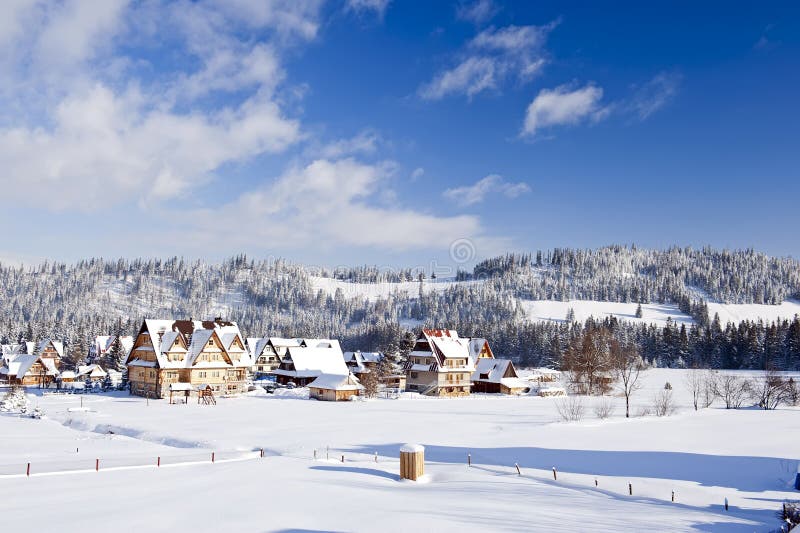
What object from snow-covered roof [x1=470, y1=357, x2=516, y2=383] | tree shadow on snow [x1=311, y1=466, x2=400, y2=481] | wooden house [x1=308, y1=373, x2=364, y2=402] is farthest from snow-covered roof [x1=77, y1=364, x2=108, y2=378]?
tree shadow on snow [x1=311, y1=466, x2=400, y2=481]

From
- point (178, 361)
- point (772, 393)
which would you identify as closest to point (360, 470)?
point (178, 361)

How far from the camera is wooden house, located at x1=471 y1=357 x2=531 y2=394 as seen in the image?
263ft

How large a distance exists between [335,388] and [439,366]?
59.6 feet

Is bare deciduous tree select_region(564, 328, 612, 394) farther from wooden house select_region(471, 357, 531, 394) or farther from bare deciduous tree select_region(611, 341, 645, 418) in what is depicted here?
wooden house select_region(471, 357, 531, 394)

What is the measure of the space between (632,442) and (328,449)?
20.3 meters

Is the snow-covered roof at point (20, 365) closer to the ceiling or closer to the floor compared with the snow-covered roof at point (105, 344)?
closer to the floor

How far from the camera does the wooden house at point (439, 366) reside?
7544 centimetres

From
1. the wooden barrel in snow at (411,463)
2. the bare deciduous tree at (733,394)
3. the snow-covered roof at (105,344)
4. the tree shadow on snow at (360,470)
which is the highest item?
the snow-covered roof at (105,344)

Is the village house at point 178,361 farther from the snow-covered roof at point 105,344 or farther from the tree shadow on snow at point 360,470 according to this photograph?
the tree shadow on snow at point 360,470

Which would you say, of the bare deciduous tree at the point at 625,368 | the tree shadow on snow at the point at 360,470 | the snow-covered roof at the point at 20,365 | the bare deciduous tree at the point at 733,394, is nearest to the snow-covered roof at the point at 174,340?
the snow-covered roof at the point at 20,365

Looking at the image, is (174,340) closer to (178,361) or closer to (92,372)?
(178,361)

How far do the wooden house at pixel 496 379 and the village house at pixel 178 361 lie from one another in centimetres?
3642

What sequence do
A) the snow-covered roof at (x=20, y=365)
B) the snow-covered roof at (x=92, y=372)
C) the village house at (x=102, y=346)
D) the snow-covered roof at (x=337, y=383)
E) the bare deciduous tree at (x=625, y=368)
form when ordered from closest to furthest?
the bare deciduous tree at (x=625, y=368) < the snow-covered roof at (x=337, y=383) < the snow-covered roof at (x=20, y=365) < the snow-covered roof at (x=92, y=372) < the village house at (x=102, y=346)

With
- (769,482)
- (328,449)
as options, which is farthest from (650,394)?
(328,449)
